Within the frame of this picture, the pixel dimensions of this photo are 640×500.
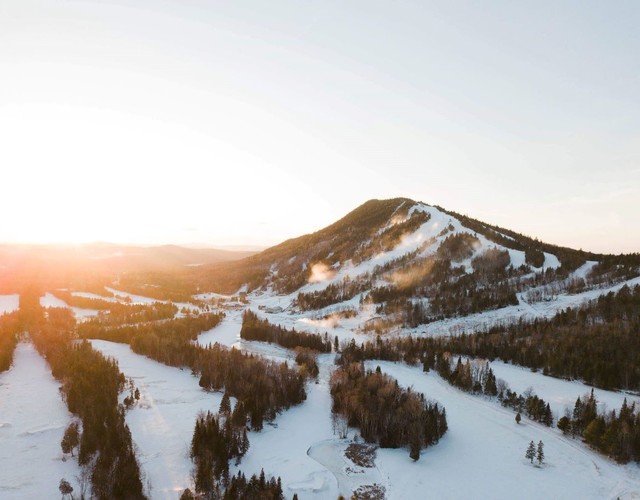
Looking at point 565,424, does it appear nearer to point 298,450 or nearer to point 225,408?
point 298,450

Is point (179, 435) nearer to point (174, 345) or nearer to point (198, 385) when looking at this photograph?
point (198, 385)

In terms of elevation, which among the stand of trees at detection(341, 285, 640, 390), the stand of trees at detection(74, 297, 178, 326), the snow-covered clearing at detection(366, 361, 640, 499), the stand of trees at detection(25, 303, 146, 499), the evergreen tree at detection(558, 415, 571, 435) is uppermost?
the stand of trees at detection(341, 285, 640, 390)

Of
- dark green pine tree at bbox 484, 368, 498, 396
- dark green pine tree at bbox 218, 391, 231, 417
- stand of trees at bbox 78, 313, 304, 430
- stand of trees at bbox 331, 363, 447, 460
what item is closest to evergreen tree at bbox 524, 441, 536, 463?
stand of trees at bbox 331, 363, 447, 460

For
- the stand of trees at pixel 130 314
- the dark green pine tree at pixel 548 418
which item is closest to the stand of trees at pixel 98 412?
the stand of trees at pixel 130 314

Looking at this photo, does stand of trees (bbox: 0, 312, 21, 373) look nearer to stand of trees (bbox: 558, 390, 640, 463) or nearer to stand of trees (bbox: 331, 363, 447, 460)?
stand of trees (bbox: 331, 363, 447, 460)

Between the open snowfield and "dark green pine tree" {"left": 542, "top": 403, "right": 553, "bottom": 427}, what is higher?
"dark green pine tree" {"left": 542, "top": 403, "right": 553, "bottom": 427}
